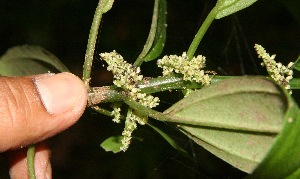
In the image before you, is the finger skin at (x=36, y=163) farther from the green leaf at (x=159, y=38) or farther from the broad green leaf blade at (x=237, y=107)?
the broad green leaf blade at (x=237, y=107)

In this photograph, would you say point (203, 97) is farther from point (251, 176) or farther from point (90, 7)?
point (90, 7)

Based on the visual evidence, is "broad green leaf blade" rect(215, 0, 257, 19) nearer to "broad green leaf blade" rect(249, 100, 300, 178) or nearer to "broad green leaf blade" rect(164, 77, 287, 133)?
"broad green leaf blade" rect(164, 77, 287, 133)

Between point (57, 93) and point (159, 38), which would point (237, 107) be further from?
point (57, 93)

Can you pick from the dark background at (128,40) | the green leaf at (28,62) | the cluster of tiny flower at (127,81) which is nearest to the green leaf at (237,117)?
the cluster of tiny flower at (127,81)

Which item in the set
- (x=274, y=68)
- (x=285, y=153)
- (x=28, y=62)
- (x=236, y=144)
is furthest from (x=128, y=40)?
(x=285, y=153)

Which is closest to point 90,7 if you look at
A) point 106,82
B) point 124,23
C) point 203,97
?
point 124,23

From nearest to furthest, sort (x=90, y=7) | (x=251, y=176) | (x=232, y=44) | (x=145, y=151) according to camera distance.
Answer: (x=251, y=176), (x=145, y=151), (x=232, y=44), (x=90, y=7)
